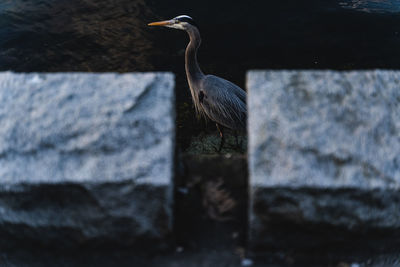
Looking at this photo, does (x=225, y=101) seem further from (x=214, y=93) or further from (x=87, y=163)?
(x=87, y=163)

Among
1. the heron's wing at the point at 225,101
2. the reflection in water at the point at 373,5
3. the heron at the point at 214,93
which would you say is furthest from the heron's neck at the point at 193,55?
the reflection in water at the point at 373,5

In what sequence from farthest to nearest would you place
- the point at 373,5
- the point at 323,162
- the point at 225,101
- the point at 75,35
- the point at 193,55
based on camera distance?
the point at 373,5 < the point at 75,35 < the point at 193,55 < the point at 225,101 < the point at 323,162

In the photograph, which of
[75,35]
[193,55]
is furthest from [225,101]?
[75,35]

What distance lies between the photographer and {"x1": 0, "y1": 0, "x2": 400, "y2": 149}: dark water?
6166mm

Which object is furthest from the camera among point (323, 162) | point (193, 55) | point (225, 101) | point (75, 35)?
point (75, 35)

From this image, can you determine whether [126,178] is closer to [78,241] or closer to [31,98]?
[78,241]

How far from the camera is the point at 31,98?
1780mm

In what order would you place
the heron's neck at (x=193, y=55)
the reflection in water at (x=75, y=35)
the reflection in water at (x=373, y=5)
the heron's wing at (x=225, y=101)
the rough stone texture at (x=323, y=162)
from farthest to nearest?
the reflection in water at (x=373, y=5) → the reflection in water at (x=75, y=35) → the heron's neck at (x=193, y=55) → the heron's wing at (x=225, y=101) → the rough stone texture at (x=323, y=162)

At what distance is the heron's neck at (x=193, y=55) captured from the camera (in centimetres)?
450

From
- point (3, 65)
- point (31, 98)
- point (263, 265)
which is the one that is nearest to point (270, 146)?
point (263, 265)

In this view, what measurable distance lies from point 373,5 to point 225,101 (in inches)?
175

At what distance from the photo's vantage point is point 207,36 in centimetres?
668

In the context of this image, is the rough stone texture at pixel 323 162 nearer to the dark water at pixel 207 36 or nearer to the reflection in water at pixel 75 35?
A: the dark water at pixel 207 36

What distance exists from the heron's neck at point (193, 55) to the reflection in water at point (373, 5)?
392 cm
